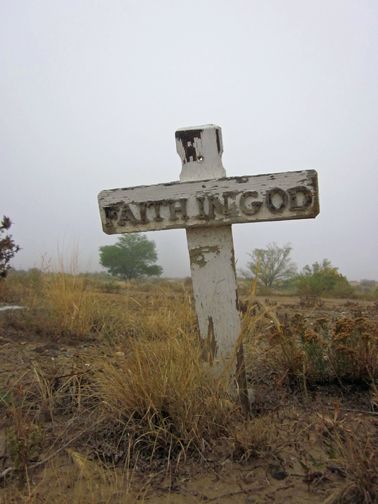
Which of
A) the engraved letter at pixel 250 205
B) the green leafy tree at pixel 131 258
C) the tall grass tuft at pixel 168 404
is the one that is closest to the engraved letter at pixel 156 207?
the engraved letter at pixel 250 205

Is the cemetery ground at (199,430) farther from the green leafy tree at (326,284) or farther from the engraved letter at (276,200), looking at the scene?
the green leafy tree at (326,284)

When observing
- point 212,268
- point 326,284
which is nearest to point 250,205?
point 212,268

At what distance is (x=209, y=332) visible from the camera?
2.57 m

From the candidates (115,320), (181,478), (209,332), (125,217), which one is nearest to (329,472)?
(181,478)

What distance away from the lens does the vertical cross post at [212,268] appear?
8.41 feet

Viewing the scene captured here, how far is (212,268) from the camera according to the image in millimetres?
2582

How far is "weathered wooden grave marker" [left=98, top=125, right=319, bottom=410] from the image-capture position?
245cm

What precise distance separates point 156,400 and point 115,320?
2.79m

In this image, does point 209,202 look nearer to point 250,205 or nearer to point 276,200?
point 250,205

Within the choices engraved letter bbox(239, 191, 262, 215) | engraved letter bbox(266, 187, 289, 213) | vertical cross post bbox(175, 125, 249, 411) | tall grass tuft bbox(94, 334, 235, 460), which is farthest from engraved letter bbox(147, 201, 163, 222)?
tall grass tuft bbox(94, 334, 235, 460)

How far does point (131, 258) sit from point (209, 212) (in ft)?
66.2

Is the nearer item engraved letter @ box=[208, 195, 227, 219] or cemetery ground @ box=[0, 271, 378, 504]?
cemetery ground @ box=[0, 271, 378, 504]

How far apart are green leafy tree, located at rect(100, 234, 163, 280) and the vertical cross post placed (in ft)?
64.2

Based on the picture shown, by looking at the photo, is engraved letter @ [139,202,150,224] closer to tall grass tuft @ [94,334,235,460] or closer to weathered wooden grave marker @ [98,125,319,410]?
weathered wooden grave marker @ [98,125,319,410]
